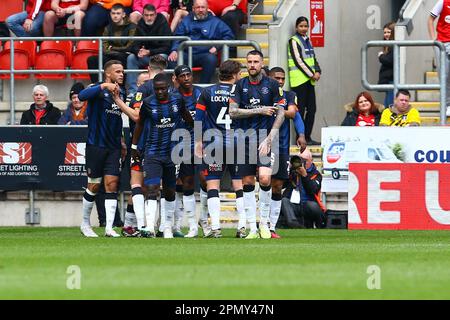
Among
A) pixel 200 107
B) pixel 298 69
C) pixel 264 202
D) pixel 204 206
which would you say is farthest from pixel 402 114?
pixel 200 107

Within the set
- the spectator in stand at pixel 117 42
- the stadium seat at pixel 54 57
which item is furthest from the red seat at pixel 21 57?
the spectator in stand at pixel 117 42

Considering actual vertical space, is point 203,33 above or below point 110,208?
above

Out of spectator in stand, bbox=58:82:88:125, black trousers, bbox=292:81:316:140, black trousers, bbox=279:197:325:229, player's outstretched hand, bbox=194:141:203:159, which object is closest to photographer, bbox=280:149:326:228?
black trousers, bbox=279:197:325:229

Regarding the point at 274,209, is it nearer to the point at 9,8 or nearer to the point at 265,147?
the point at 265,147

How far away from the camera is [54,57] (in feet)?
91.5

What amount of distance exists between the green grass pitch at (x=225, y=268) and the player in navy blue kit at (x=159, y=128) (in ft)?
3.33

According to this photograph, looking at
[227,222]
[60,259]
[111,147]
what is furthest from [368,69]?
[60,259]

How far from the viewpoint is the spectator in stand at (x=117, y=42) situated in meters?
26.9

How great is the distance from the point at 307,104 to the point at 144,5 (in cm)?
340
